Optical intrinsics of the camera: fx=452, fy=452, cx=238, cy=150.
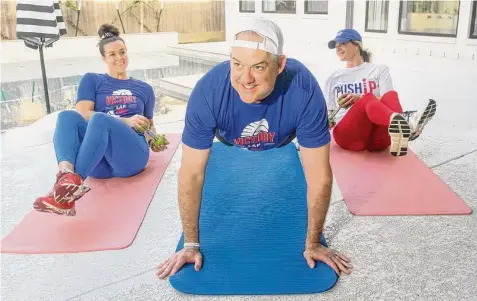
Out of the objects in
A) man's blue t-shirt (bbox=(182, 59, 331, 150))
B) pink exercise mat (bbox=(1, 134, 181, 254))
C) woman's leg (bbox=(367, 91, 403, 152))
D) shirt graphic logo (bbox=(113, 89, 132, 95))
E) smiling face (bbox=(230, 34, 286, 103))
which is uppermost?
smiling face (bbox=(230, 34, 286, 103))

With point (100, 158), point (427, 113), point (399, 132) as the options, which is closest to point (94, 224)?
point (100, 158)

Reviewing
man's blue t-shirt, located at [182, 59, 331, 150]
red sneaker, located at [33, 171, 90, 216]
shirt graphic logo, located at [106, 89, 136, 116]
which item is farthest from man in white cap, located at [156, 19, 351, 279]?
shirt graphic logo, located at [106, 89, 136, 116]

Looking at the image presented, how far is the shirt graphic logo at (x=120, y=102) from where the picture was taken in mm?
3021

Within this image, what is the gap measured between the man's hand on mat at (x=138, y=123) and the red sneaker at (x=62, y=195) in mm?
784

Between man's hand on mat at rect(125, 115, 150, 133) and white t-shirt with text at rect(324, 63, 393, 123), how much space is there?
140cm

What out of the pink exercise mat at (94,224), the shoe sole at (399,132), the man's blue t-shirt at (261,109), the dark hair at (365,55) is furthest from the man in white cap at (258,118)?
the dark hair at (365,55)

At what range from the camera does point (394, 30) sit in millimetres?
7633

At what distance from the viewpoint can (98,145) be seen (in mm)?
2414

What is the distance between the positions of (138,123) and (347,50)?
1.60 m

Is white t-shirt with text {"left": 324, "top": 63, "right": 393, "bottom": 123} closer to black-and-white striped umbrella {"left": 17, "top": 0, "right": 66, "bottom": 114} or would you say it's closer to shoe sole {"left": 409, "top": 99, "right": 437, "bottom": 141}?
shoe sole {"left": 409, "top": 99, "right": 437, "bottom": 141}

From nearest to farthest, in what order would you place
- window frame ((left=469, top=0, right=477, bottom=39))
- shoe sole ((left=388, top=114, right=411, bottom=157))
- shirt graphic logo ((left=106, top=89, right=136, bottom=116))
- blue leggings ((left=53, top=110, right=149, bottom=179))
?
1. blue leggings ((left=53, top=110, right=149, bottom=179))
2. shoe sole ((left=388, top=114, right=411, bottom=157))
3. shirt graphic logo ((left=106, top=89, right=136, bottom=116))
4. window frame ((left=469, top=0, right=477, bottom=39))

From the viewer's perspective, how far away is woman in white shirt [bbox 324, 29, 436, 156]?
298 cm

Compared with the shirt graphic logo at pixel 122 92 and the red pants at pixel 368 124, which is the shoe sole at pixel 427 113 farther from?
the shirt graphic logo at pixel 122 92

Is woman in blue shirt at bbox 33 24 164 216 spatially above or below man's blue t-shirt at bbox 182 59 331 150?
below
